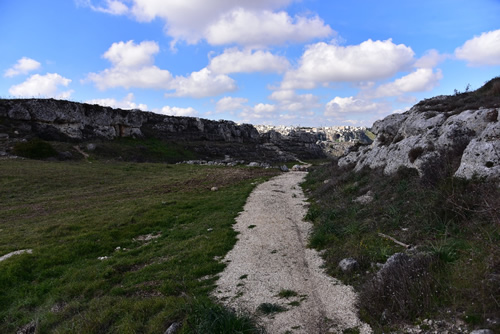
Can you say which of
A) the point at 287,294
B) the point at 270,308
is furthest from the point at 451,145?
the point at 270,308

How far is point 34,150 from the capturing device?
45438 mm

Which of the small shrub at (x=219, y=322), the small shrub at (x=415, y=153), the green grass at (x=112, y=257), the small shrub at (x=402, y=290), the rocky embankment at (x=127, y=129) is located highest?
the rocky embankment at (x=127, y=129)

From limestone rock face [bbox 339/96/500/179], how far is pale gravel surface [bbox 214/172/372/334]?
660 cm

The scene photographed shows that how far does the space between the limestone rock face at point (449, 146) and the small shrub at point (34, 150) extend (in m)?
48.6

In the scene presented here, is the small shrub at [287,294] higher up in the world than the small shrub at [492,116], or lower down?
lower down

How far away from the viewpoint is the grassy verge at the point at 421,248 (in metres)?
5.42

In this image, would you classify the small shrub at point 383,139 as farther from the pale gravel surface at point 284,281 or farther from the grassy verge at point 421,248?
the pale gravel surface at point 284,281

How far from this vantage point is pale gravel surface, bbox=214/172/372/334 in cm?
653

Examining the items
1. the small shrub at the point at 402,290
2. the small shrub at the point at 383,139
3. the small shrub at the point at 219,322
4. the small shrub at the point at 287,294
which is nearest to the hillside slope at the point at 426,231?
the small shrub at the point at 402,290

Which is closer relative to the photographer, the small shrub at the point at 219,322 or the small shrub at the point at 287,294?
the small shrub at the point at 219,322

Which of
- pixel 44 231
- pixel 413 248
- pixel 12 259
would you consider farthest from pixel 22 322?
pixel 413 248

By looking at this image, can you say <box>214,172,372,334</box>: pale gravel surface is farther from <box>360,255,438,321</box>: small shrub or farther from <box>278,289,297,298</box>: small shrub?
<box>360,255,438,321</box>: small shrub

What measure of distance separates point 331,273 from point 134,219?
13.6 m

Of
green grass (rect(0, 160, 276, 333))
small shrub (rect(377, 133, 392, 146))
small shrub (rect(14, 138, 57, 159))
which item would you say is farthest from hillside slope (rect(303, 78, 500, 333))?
small shrub (rect(14, 138, 57, 159))
